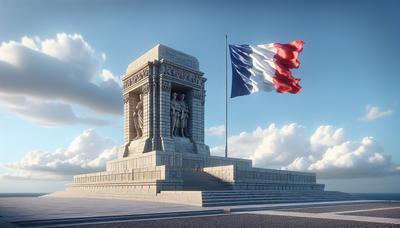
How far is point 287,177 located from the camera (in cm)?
3806

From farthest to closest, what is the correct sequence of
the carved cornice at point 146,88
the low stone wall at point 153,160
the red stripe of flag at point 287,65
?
the carved cornice at point 146,88, the low stone wall at point 153,160, the red stripe of flag at point 287,65

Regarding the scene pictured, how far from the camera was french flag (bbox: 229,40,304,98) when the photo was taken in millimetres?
36125

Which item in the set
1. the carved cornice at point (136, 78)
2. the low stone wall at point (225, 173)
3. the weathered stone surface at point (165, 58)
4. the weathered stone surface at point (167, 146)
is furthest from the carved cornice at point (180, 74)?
the low stone wall at point (225, 173)

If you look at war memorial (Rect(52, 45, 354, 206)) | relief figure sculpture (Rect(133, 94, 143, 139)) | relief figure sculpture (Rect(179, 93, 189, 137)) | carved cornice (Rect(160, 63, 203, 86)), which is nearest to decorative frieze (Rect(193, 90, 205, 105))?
war memorial (Rect(52, 45, 354, 206))

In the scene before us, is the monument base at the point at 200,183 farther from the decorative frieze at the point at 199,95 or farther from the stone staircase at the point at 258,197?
the decorative frieze at the point at 199,95

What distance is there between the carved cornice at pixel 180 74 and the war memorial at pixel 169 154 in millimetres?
114

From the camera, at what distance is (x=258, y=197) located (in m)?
27.7

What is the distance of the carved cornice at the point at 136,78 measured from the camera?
4544 cm

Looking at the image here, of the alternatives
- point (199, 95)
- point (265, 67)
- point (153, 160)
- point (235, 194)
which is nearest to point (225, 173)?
point (235, 194)

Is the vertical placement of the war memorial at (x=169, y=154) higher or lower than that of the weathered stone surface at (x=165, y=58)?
lower

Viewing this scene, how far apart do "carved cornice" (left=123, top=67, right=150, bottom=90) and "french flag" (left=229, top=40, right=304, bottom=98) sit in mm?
10855

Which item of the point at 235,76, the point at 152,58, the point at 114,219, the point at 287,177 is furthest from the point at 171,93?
the point at 114,219

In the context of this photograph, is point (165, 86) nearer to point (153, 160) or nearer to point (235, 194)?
point (153, 160)

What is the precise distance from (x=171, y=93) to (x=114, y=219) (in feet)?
104
